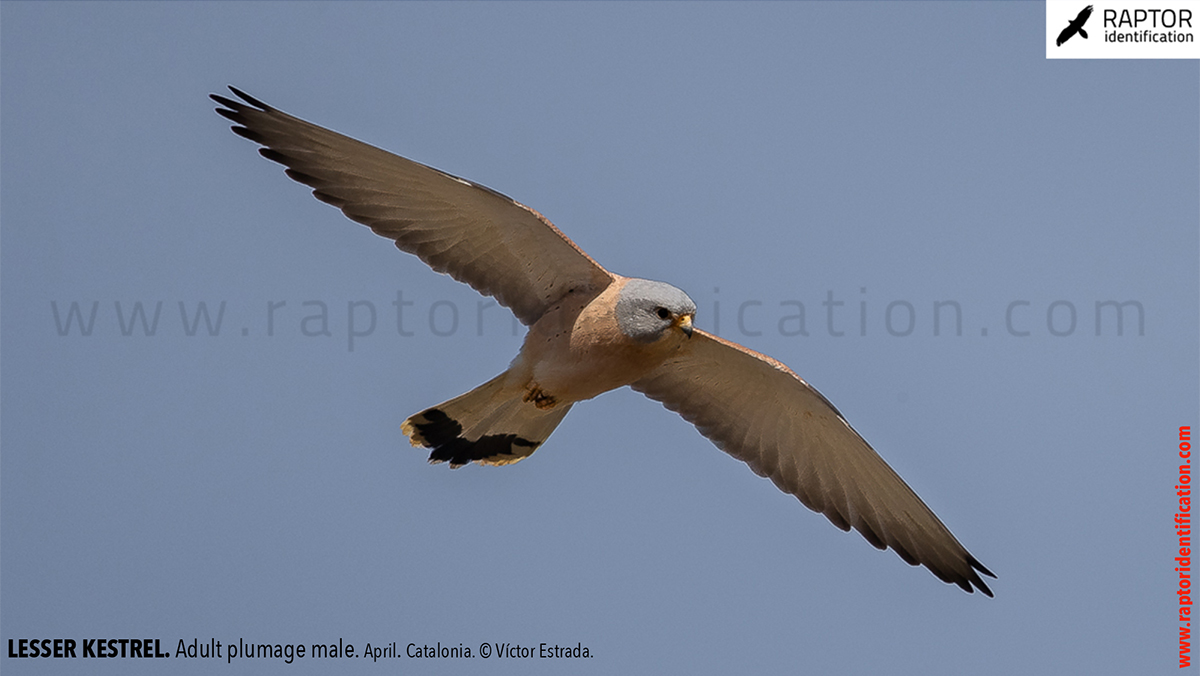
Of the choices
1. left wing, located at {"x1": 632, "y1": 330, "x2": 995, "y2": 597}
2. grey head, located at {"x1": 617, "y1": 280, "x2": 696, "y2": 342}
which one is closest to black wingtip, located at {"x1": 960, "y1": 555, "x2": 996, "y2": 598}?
left wing, located at {"x1": 632, "y1": 330, "x2": 995, "y2": 597}

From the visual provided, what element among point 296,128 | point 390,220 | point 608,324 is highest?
point 296,128

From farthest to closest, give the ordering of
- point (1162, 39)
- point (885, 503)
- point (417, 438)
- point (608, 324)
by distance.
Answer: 1. point (1162, 39)
2. point (885, 503)
3. point (417, 438)
4. point (608, 324)

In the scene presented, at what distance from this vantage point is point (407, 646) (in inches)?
387

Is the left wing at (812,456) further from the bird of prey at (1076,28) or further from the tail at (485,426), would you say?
the bird of prey at (1076,28)

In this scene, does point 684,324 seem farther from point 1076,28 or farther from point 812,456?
point 1076,28

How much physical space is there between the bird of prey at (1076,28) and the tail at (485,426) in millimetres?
5956

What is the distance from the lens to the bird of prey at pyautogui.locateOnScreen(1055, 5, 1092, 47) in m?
11.3

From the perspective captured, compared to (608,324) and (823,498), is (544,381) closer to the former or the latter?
(608,324)

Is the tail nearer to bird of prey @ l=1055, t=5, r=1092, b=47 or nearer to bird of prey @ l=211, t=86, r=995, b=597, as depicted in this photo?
bird of prey @ l=211, t=86, r=995, b=597

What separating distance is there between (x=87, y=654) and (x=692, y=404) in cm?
540

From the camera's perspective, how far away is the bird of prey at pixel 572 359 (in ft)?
27.4

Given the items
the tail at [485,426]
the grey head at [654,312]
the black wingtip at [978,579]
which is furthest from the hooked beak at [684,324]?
the black wingtip at [978,579]

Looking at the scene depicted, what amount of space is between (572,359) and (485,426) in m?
1.18

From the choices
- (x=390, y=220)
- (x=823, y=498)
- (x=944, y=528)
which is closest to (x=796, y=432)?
(x=823, y=498)
